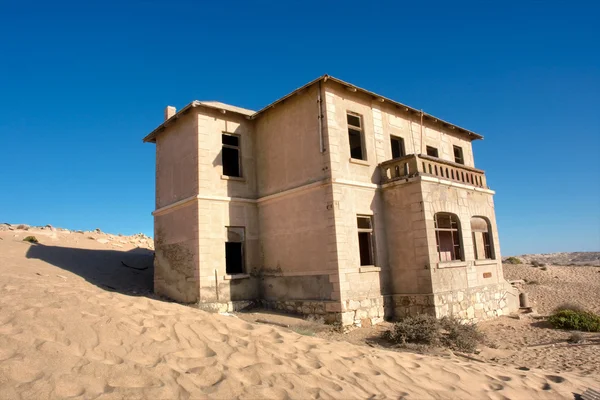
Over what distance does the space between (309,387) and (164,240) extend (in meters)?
12.9

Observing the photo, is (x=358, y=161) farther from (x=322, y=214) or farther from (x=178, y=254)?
(x=178, y=254)

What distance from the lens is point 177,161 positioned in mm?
15219

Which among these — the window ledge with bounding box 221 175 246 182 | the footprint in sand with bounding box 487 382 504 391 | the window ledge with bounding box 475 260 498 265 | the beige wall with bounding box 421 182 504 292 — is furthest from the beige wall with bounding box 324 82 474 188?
the footprint in sand with bounding box 487 382 504 391

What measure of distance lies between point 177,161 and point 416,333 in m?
10.7

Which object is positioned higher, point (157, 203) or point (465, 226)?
point (157, 203)

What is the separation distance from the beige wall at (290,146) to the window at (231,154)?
0.79 m

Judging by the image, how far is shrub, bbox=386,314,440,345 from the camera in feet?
31.0

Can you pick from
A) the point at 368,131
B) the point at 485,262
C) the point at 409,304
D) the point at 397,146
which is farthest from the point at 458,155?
the point at 409,304

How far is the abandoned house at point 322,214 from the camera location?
12055 millimetres

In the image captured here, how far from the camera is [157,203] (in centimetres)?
1653

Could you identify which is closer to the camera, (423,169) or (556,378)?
(556,378)

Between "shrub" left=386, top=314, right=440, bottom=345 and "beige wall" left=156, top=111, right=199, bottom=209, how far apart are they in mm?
8102

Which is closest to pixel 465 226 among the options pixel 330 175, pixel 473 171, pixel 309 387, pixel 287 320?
pixel 473 171

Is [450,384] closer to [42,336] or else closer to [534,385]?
[534,385]
